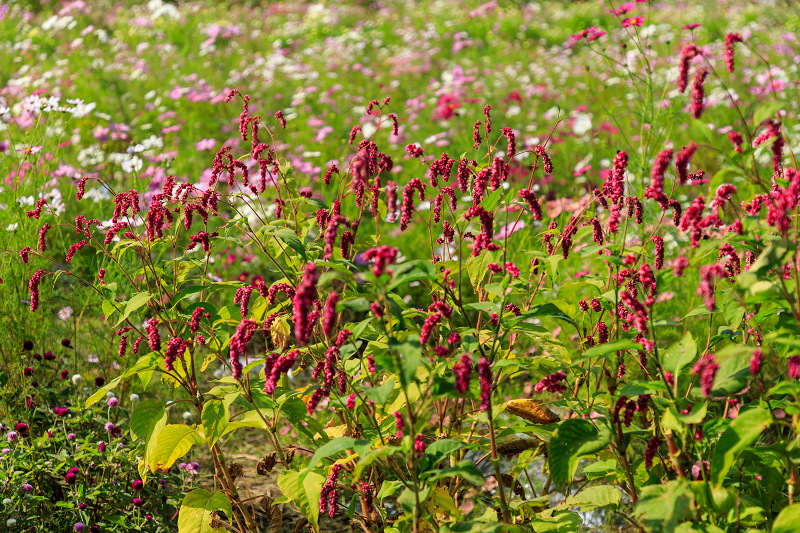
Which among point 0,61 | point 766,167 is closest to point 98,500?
point 766,167

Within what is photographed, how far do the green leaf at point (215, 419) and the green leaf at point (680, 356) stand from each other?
103 centimetres

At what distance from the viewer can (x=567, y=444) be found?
134 centimetres

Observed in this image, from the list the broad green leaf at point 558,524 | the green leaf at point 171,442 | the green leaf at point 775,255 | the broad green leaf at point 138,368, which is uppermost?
the green leaf at point 775,255

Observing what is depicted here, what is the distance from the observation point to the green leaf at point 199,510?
180 centimetres

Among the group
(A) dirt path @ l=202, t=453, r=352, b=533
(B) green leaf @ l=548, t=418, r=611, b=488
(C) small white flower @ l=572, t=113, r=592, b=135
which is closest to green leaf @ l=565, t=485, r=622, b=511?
(B) green leaf @ l=548, t=418, r=611, b=488

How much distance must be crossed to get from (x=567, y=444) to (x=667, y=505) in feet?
0.74

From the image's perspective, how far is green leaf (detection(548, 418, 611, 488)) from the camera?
132cm

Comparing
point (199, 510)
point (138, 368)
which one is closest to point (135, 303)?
point (138, 368)

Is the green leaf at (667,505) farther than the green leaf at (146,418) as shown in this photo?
No

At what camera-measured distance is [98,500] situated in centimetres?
228

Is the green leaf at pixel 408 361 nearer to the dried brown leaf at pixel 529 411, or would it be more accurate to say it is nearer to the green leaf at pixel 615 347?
the green leaf at pixel 615 347

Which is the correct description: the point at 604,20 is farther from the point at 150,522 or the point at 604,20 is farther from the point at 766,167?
the point at 150,522

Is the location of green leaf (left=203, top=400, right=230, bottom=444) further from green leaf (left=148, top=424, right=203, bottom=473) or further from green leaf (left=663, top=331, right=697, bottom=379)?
green leaf (left=663, top=331, right=697, bottom=379)

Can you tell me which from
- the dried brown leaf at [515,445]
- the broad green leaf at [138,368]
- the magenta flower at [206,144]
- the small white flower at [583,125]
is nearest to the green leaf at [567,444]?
the dried brown leaf at [515,445]
